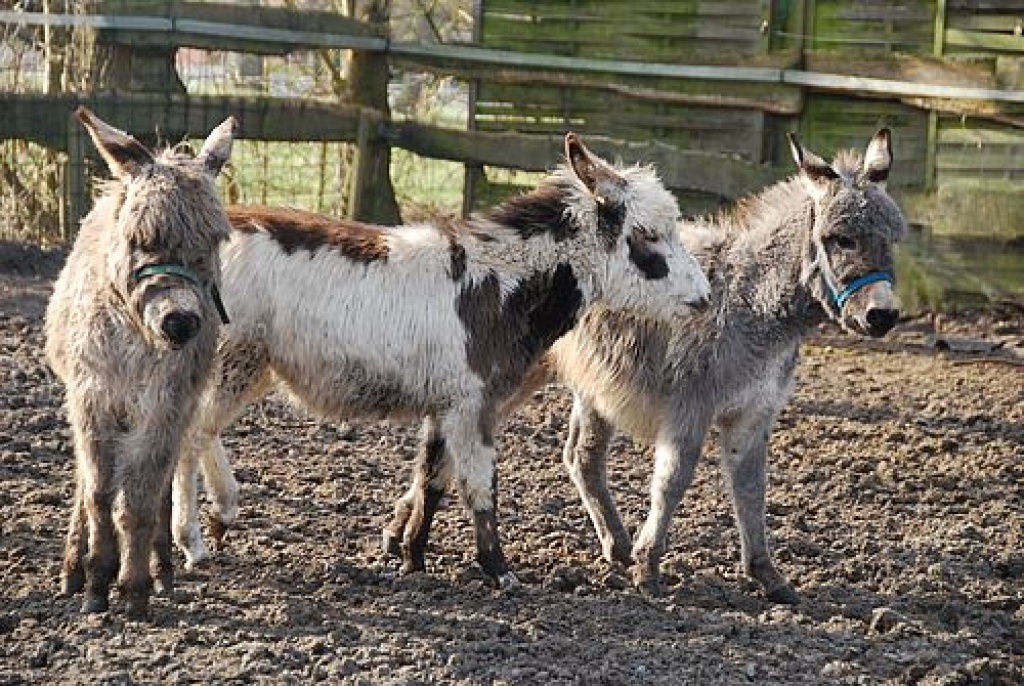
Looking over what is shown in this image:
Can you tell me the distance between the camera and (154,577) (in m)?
6.60

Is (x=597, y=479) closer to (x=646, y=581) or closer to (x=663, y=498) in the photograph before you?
(x=663, y=498)

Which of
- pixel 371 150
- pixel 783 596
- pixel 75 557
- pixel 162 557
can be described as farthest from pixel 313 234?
pixel 371 150

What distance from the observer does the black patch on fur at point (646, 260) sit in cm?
710

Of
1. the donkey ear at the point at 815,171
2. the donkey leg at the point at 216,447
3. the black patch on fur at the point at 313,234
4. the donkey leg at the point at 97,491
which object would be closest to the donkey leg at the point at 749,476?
the donkey ear at the point at 815,171

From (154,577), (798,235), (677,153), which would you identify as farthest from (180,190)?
(677,153)

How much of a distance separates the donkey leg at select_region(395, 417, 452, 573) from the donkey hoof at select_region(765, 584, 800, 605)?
135 cm

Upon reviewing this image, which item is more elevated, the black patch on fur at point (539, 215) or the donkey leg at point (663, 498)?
the black patch on fur at point (539, 215)

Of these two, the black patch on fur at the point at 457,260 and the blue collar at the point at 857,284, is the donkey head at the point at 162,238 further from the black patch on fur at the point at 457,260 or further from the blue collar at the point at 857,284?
the blue collar at the point at 857,284

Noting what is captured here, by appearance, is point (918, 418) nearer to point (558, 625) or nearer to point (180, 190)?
point (558, 625)

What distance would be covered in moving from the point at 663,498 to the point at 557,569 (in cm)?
53

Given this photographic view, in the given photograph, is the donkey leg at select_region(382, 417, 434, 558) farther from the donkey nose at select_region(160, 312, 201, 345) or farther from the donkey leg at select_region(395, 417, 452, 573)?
the donkey nose at select_region(160, 312, 201, 345)

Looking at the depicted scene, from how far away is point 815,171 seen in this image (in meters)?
7.18

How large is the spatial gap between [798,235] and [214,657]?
116 inches

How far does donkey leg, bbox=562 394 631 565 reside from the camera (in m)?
7.53
